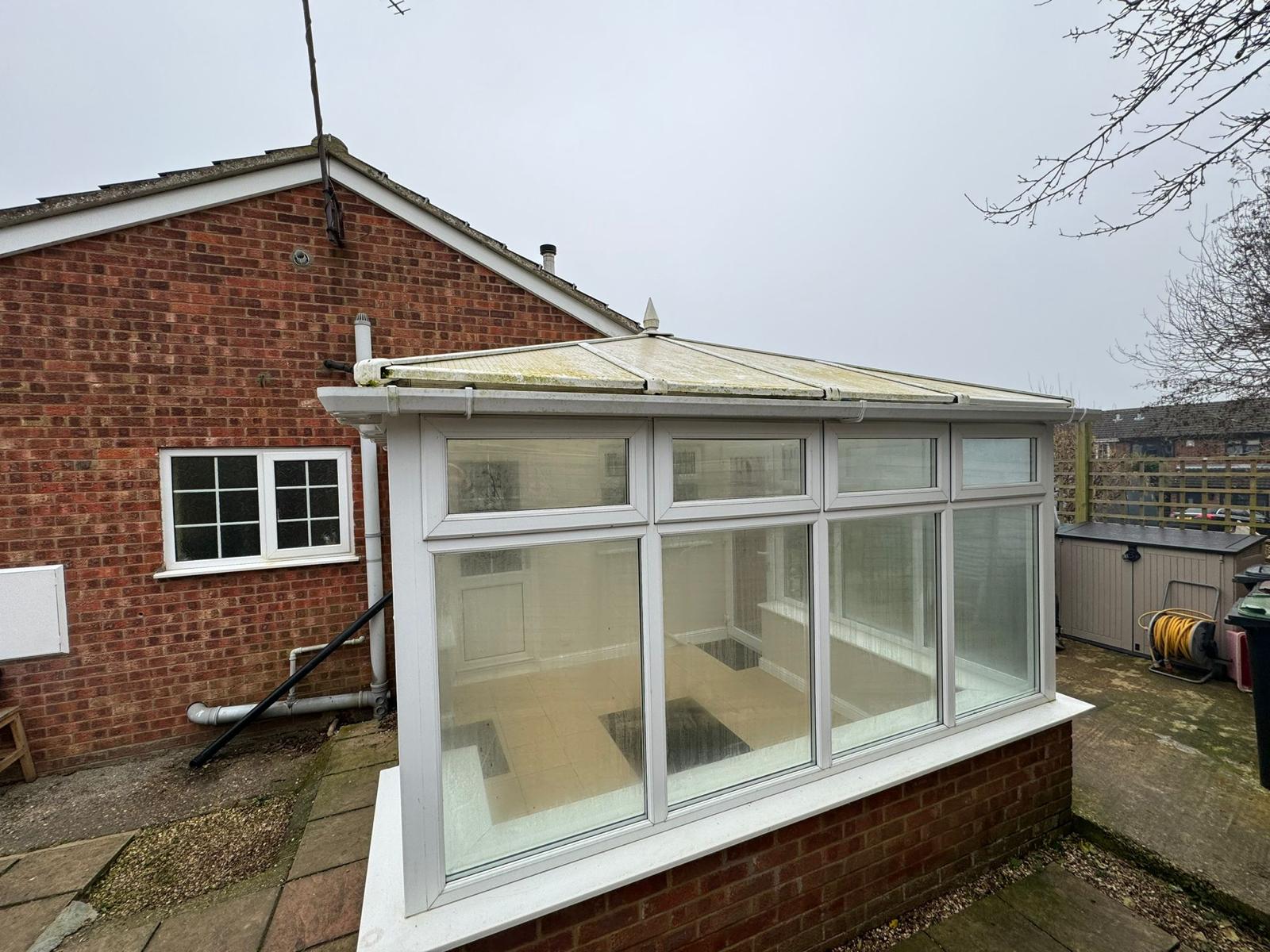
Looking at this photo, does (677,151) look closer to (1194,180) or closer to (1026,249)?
(1026,249)

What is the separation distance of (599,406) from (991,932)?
316 cm

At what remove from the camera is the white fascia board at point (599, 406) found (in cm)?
156

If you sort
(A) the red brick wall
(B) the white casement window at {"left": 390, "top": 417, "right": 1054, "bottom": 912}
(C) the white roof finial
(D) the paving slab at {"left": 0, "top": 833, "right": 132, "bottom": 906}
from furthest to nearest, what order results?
(A) the red brick wall < (C) the white roof finial < (D) the paving slab at {"left": 0, "top": 833, "right": 132, "bottom": 906} < (B) the white casement window at {"left": 390, "top": 417, "right": 1054, "bottom": 912}

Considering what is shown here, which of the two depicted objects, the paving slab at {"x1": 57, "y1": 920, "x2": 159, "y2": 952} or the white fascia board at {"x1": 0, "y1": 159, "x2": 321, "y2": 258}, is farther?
the white fascia board at {"x1": 0, "y1": 159, "x2": 321, "y2": 258}

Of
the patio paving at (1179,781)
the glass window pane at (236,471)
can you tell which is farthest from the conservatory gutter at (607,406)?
the glass window pane at (236,471)

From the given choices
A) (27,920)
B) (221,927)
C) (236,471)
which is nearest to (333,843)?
(221,927)

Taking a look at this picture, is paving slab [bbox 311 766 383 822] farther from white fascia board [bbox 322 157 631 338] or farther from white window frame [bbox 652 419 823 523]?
white fascia board [bbox 322 157 631 338]

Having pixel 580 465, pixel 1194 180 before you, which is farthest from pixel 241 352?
pixel 1194 180

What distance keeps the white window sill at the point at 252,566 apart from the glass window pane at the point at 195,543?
0.34 feet

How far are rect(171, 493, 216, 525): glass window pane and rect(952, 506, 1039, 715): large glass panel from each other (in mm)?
5593

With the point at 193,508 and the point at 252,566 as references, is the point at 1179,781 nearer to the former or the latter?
the point at 252,566

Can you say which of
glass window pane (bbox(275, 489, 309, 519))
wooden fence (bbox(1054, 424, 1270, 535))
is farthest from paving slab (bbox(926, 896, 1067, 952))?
glass window pane (bbox(275, 489, 309, 519))

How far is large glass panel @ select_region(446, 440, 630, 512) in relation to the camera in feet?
6.01

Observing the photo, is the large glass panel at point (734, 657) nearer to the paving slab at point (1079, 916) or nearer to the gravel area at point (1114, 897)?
the gravel area at point (1114, 897)
